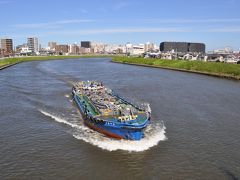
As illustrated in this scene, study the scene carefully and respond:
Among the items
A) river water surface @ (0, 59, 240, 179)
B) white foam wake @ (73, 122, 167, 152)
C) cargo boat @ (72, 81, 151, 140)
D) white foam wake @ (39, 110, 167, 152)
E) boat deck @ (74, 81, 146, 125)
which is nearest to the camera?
river water surface @ (0, 59, 240, 179)

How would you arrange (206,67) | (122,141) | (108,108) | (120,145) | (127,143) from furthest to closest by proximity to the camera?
1. (206,67)
2. (108,108)
3. (122,141)
4. (127,143)
5. (120,145)

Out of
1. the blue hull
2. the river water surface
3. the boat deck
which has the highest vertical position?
the boat deck

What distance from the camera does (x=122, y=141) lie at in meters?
22.4

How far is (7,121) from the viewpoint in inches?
1140

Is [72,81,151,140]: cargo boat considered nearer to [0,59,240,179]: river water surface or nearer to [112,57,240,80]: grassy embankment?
[0,59,240,179]: river water surface

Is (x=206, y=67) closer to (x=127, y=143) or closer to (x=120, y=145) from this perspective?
(x=127, y=143)

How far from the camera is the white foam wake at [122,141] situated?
21.7 m

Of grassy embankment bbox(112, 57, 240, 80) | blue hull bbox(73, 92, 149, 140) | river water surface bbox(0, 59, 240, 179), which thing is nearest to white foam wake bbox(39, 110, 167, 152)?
river water surface bbox(0, 59, 240, 179)

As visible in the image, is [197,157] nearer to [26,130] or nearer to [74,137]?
[74,137]

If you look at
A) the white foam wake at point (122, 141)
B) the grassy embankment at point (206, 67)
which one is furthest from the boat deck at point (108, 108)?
the grassy embankment at point (206, 67)

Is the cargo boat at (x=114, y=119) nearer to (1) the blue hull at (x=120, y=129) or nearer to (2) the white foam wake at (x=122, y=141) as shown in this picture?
(1) the blue hull at (x=120, y=129)

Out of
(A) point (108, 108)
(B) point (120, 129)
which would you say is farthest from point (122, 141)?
(A) point (108, 108)

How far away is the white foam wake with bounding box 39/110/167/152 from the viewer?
2170 centimetres

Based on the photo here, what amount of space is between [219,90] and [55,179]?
1407 inches
